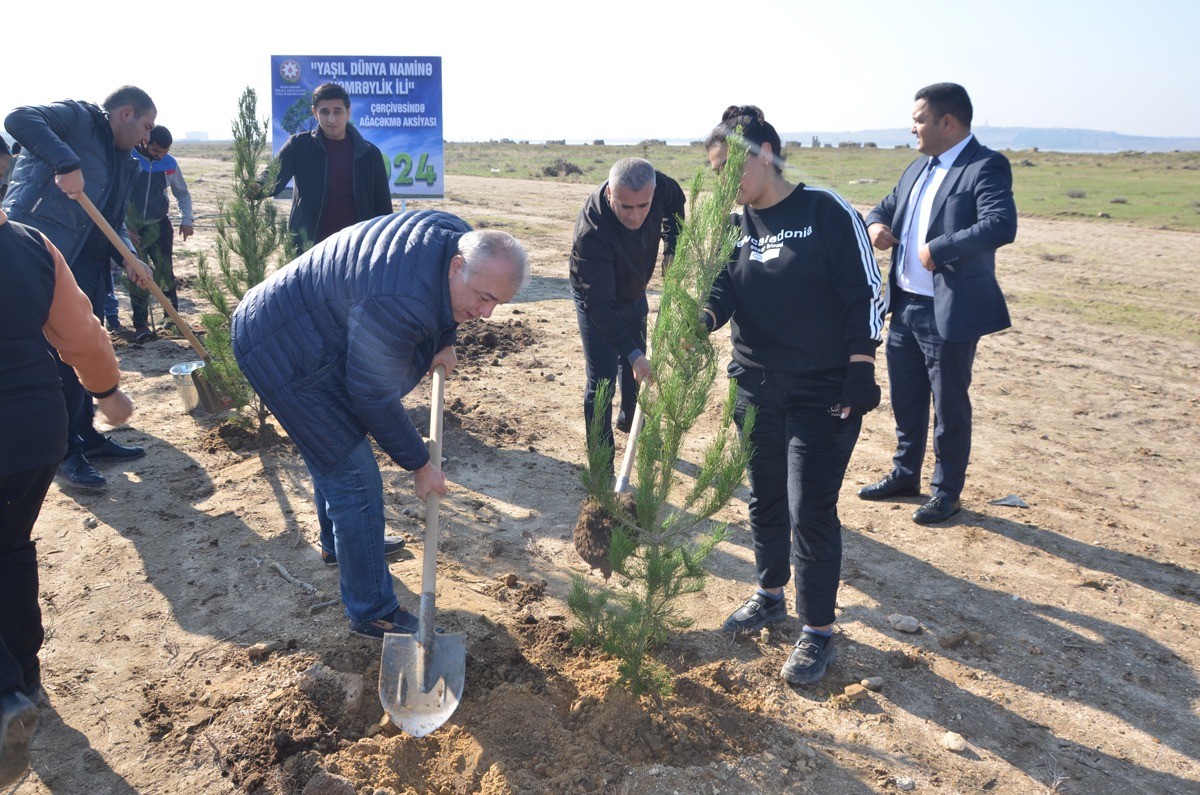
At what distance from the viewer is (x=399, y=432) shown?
2.86 meters

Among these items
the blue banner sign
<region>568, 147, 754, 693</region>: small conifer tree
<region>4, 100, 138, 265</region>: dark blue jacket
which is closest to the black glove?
<region>568, 147, 754, 693</region>: small conifer tree

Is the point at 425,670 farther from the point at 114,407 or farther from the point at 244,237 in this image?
the point at 244,237

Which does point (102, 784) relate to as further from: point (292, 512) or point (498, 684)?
point (292, 512)

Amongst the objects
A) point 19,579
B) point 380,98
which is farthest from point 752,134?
point 380,98

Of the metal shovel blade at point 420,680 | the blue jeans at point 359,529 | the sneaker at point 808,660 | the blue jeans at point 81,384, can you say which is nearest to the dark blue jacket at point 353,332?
the blue jeans at point 359,529

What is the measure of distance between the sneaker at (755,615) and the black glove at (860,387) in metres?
1.13

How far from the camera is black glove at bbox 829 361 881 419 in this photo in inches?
116

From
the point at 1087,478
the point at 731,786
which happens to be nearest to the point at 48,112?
the point at 731,786

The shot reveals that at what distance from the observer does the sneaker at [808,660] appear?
10.8 ft

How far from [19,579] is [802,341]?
2.92m

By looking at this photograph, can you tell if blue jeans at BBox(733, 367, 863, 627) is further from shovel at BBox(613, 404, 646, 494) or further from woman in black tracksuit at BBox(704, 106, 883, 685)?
shovel at BBox(613, 404, 646, 494)

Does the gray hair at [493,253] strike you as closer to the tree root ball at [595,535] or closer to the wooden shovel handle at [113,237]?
the tree root ball at [595,535]

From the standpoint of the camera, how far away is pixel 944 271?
4.43m

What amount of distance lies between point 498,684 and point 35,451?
1830 mm
